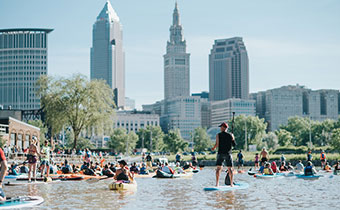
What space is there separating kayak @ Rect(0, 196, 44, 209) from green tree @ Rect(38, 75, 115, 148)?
147 feet

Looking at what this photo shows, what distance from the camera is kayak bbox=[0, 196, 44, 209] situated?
17.1 metres

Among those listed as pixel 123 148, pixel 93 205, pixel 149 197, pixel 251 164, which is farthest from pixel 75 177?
pixel 123 148

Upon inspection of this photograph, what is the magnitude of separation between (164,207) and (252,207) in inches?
120

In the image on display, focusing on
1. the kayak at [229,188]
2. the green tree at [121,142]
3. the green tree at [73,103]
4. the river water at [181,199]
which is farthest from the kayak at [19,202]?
the green tree at [121,142]

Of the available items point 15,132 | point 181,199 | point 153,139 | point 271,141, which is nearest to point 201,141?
point 153,139

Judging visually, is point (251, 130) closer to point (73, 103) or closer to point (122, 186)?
point (73, 103)

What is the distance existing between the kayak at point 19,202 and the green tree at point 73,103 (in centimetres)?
4487

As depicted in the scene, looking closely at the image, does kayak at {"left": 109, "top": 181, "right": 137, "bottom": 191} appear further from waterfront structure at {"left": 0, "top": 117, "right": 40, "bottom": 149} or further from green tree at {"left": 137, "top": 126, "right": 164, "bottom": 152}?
green tree at {"left": 137, "top": 126, "right": 164, "bottom": 152}

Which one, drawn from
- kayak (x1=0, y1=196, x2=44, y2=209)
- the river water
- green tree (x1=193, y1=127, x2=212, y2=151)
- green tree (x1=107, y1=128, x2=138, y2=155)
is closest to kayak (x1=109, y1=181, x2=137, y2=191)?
the river water

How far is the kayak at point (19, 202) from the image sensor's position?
17.1 m

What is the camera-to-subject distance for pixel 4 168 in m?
15.6

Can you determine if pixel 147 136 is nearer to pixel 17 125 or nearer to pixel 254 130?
pixel 254 130

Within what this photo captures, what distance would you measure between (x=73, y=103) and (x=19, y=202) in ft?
152

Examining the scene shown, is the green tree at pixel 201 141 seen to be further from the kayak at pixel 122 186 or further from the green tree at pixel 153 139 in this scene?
the kayak at pixel 122 186
